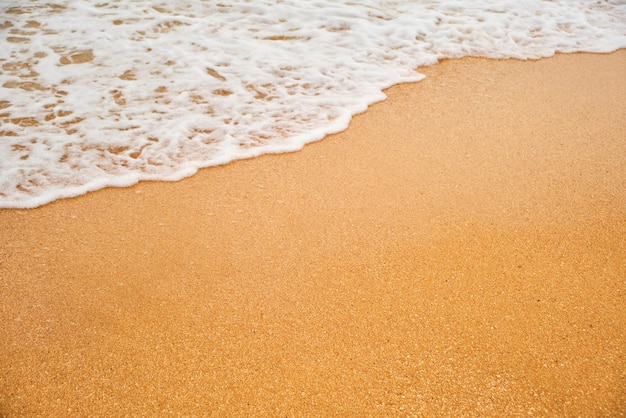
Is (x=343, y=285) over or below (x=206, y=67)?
below

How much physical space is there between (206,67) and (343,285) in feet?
8.48

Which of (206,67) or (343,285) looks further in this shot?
(206,67)

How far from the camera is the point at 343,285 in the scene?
6.94 feet

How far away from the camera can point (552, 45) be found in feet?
14.5

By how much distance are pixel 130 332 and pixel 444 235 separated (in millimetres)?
1551

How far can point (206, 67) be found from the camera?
154 inches

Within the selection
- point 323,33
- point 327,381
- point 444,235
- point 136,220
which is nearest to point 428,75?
point 323,33

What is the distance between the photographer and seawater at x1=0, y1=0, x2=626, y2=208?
116 inches

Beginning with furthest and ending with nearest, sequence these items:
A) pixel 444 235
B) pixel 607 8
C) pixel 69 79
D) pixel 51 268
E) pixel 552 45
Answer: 1. pixel 607 8
2. pixel 552 45
3. pixel 69 79
4. pixel 444 235
5. pixel 51 268

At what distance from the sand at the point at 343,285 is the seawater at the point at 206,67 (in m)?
0.31

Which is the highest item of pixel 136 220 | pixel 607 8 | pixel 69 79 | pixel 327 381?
pixel 607 8

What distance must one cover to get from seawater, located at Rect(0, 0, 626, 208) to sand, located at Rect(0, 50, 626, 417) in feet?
1.02

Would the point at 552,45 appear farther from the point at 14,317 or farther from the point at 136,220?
the point at 14,317

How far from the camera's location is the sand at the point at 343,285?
173cm
